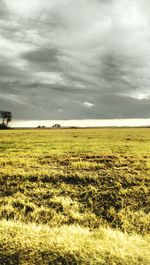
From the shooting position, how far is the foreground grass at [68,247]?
5.78m

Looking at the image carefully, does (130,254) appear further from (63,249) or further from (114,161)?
(114,161)

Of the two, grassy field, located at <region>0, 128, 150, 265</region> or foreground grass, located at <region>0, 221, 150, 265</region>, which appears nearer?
foreground grass, located at <region>0, 221, 150, 265</region>

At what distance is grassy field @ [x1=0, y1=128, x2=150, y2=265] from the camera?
6.02 metres

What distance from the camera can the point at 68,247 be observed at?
20.6 feet

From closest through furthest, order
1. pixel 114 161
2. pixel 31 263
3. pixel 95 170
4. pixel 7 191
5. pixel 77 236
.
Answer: pixel 31 263, pixel 77 236, pixel 7 191, pixel 95 170, pixel 114 161

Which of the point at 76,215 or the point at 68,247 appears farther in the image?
the point at 76,215

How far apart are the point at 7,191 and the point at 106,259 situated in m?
7.31

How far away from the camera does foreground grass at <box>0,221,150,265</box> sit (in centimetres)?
578

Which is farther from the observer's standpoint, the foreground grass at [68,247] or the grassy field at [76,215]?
the grassy field at [76,215]

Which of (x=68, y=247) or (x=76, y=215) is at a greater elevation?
(x=68, y=247)

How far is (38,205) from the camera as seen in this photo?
10.6m

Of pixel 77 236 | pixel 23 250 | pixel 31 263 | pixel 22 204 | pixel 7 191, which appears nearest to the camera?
pixel 31 263

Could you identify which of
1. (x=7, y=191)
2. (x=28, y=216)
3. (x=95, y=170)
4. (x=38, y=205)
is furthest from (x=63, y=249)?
(x=95, y=170)

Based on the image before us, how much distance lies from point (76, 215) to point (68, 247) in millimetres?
3188
